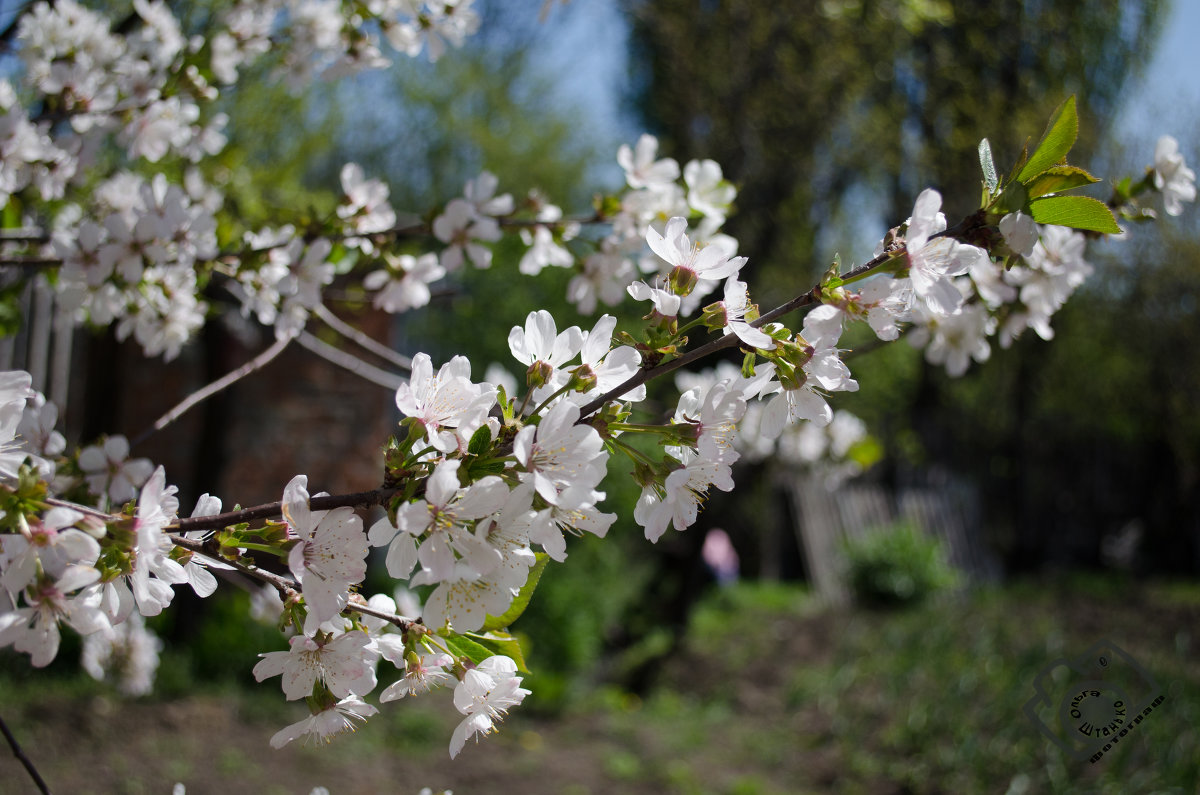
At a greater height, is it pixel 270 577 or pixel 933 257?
pixel 933 257

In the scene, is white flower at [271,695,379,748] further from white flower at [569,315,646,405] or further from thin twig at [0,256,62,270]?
thin twig at [0,256,62,270]

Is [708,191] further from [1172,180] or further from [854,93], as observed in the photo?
[854,93]

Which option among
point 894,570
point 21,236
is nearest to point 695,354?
point 21,236

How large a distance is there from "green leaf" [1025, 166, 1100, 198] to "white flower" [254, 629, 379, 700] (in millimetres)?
722

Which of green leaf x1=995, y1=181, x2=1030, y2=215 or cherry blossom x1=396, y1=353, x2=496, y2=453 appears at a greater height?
green leaf x1=995, y1=181, x2=1030, y2=215

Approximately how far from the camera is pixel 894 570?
238 inches

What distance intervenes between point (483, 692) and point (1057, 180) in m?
0.69

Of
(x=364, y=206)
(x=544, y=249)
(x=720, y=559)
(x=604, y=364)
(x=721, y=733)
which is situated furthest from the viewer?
(x=720, y=559)

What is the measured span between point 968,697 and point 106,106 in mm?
3771

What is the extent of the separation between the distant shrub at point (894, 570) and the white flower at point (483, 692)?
564 centimetres

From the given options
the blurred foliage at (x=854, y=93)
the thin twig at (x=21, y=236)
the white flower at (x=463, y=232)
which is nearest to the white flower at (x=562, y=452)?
the white flower at (x=463, y=232)

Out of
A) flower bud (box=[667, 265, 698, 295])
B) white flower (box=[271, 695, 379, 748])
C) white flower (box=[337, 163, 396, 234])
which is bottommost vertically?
white flower (box=[271, 695, 379, 748])

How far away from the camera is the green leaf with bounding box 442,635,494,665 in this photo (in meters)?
0.84

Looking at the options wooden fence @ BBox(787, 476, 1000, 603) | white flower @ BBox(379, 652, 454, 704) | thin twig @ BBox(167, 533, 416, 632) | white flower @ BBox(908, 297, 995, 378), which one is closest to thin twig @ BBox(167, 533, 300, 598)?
thin twig @ BBox(167, 533, 416, 632)
